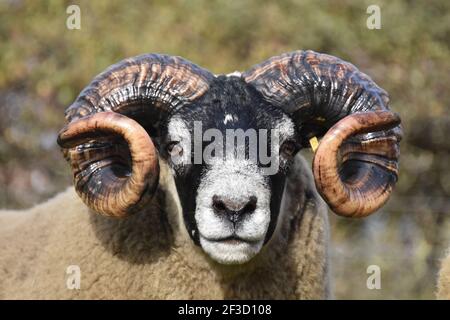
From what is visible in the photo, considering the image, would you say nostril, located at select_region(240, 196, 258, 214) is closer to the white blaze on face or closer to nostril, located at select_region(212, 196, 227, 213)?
the white blaze on face

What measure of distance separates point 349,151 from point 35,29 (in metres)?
11.3

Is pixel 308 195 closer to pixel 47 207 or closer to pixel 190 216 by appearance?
pixel 190 216

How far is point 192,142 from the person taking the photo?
5.35 m

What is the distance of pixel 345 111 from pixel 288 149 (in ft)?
1.70

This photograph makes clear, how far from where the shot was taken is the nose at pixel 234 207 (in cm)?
498

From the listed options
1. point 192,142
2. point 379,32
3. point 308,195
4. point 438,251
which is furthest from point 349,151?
point 379,32

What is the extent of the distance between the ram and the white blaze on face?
1 centimetres

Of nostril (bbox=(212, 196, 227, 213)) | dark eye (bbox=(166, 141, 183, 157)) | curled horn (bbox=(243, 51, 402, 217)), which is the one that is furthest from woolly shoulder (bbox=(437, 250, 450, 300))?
dark eye (bbox=(166, 141, 183, 157))

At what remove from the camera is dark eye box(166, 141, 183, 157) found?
545 cm

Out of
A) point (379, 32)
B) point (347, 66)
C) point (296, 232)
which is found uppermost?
point (379, 32)
